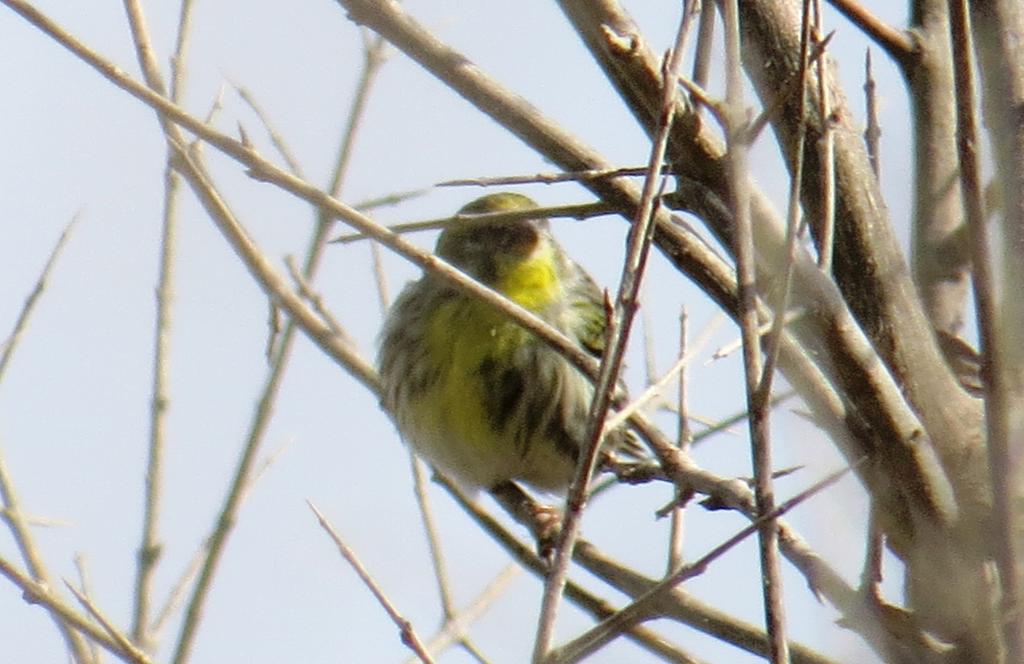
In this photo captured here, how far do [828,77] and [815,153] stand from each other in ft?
0.51

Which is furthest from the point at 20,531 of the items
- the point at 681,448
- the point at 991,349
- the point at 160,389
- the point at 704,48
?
the point at 991,349

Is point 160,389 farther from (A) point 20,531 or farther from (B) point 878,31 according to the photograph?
(B) point 878,31

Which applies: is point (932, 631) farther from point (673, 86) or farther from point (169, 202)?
point (169, 202)

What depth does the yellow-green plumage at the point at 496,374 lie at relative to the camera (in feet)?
14.2

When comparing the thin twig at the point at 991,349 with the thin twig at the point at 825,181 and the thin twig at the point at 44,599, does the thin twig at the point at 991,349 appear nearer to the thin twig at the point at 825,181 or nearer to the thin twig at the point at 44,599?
the thin twig at the point at 825,181

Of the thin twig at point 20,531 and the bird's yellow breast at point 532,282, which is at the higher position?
the bird's yellow breast at point 532,282

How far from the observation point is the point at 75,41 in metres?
2.03

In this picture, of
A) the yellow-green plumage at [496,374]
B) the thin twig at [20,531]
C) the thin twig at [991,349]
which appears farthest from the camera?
the yellow-green plumage at [496,374]

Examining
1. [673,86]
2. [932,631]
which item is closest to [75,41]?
[673,86]

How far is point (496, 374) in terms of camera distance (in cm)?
433

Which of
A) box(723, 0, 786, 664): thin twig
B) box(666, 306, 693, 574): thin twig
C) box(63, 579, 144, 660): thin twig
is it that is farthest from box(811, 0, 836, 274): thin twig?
box(63, 579, 144, 660): thin twig

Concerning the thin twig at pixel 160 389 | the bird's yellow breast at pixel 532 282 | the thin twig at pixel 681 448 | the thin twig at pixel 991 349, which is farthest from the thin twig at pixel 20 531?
the thin twig at pixel 991 349

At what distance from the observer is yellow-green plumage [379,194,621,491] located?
4.32 m

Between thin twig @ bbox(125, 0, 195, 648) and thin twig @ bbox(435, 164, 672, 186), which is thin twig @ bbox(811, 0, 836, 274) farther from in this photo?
thin twig @ bbox(125, 0, 195, 648)
